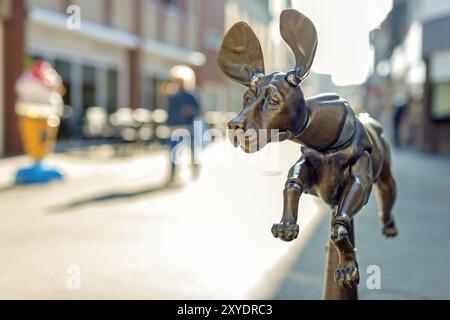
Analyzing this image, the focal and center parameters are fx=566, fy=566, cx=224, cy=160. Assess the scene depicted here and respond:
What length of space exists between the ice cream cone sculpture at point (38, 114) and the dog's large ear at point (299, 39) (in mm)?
7538

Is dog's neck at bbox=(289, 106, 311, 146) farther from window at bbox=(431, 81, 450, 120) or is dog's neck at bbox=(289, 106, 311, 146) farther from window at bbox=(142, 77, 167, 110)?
window at bbox=(142, 77, 167, 110)

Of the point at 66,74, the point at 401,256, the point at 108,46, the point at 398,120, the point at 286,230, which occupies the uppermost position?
the point at 108,46

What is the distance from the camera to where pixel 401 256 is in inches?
170

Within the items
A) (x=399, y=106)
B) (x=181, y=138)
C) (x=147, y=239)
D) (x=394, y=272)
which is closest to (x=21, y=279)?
(x=147, y=239)

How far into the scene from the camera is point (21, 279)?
357 centimetres

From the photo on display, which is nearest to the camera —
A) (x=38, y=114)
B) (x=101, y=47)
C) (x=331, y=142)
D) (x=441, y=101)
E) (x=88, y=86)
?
(x=331, y=142)

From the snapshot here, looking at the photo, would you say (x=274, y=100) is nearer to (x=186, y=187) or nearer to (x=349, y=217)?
(x=349, y=217)

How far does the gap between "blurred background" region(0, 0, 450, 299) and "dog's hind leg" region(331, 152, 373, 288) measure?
0.33 m

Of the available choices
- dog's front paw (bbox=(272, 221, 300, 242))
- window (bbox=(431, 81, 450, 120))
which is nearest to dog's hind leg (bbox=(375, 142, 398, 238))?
dog's front paw (bbox=(272, 221, 300, 242))

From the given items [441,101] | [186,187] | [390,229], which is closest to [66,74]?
[186,187]

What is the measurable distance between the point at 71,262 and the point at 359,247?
7.44 feet

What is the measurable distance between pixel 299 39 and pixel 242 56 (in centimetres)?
19

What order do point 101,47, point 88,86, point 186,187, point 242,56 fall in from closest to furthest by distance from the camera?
point 242,56, point 186,187, point 88,86, point 101,47

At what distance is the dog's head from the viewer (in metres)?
1.52
